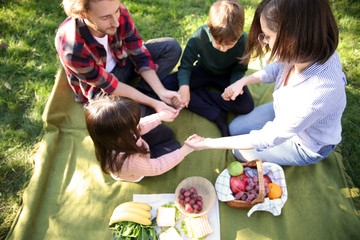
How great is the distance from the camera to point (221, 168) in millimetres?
2289

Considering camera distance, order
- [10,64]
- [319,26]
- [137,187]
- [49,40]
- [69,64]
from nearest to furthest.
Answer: [319,26], [69,64], [137,187], [10,64], [49,40]

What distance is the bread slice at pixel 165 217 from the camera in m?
1.93

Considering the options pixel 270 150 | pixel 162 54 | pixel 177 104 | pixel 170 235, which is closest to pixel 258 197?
pixel 270 150

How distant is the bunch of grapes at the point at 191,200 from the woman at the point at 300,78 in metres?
0.41

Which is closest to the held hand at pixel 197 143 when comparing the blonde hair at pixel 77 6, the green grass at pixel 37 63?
the blonde hair at pixel 77 6

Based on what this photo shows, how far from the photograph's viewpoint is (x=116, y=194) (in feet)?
7.02

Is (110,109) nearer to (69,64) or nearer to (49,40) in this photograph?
(69,64)

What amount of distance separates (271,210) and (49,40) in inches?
134

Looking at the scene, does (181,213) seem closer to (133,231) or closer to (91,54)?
→ (133,231)

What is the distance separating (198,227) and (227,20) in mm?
1643

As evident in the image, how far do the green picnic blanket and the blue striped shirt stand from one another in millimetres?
588

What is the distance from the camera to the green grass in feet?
7.79

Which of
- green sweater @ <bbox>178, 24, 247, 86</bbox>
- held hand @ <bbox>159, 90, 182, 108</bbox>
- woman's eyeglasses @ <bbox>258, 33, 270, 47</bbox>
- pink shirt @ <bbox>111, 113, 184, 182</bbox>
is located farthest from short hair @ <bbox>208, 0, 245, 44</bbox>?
pink shirt @ <bbox>111, 113, 184, 182</bbox>

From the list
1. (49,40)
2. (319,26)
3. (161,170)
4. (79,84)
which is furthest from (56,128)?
(319,26)
